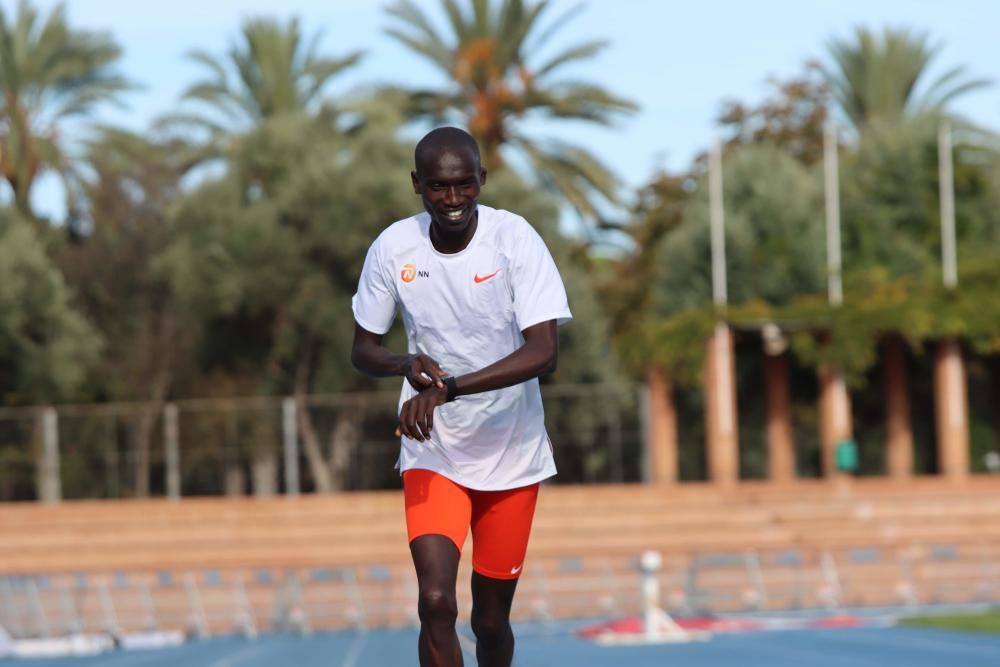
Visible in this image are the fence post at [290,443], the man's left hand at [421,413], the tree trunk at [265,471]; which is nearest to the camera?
the man's left hand at [421,413]

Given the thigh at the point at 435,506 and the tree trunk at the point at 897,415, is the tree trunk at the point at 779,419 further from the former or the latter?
the thigh at the point at 435,506

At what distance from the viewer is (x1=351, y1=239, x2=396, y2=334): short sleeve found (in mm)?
5512

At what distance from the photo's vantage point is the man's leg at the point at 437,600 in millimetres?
5320

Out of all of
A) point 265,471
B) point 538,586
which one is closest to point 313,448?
point 265,471

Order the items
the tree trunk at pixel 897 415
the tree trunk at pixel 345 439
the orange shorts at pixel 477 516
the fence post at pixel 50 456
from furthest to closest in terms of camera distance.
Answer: the tree trunk at pixel 345 439
the tree trunk at pixel 897 415
the fence post at pixel 50 456
the orange shorts at pixel 477 516

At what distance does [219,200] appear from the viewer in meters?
41.4

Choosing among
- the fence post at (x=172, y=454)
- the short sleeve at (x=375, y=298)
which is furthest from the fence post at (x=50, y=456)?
the short sleeve at (x=375, y=298)

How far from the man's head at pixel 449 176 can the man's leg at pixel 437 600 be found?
3.10ft

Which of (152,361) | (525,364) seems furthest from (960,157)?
(525,364)

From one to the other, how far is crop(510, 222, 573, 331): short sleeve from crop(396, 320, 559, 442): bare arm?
0.03 metres

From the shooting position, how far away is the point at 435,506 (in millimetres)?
5430

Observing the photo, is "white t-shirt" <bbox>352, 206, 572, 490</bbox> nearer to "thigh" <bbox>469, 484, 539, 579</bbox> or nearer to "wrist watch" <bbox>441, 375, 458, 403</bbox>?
"thigh" <bbox>469, 484, 539, 579</bbox>

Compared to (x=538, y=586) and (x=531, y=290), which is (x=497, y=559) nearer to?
(x=531, y=290)

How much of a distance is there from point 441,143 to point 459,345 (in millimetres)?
625
